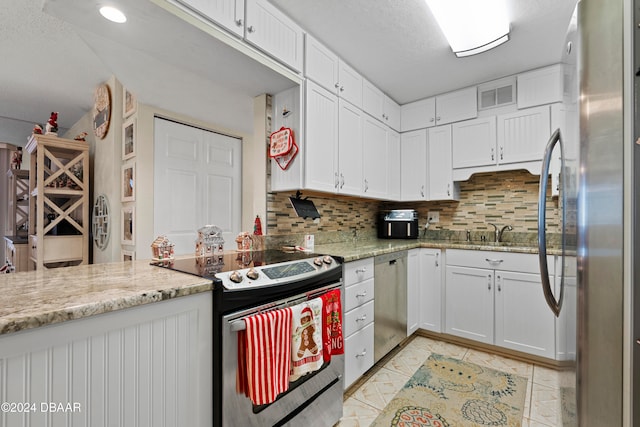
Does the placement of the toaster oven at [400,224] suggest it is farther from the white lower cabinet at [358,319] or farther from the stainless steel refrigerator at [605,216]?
the stainless steel refrigerator at [605,216]

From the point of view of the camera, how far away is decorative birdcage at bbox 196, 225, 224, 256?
1705mm

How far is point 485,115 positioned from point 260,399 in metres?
3.01

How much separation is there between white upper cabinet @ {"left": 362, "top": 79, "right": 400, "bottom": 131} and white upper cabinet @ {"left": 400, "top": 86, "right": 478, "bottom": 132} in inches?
4.9

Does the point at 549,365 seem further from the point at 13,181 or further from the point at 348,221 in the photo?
the point at 13,181

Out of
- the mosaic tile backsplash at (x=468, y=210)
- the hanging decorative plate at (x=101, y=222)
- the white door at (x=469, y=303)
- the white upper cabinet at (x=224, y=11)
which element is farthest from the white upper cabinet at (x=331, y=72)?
the hanging decorative plate at (x=101, y=222)

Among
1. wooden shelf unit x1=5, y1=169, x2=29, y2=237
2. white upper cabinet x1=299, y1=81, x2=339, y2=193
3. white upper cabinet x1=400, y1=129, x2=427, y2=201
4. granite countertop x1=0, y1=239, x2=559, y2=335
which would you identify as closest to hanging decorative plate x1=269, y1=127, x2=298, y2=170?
white upper cabinet x1=299, y1=81, x2=339, y2=193

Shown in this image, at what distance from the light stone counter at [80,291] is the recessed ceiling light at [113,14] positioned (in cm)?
116

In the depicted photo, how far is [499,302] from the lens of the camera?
2432 mm

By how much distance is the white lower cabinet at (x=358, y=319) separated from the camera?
6.06ft

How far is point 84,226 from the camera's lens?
3049mm

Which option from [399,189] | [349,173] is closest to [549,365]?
[399,189]

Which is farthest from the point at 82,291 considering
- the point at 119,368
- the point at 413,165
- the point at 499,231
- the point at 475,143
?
the point at 499,231

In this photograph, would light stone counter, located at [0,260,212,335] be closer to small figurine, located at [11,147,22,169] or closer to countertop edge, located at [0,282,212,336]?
countertop edge, located at [0,282,212,336]

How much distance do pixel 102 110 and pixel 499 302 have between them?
13.7 ft
